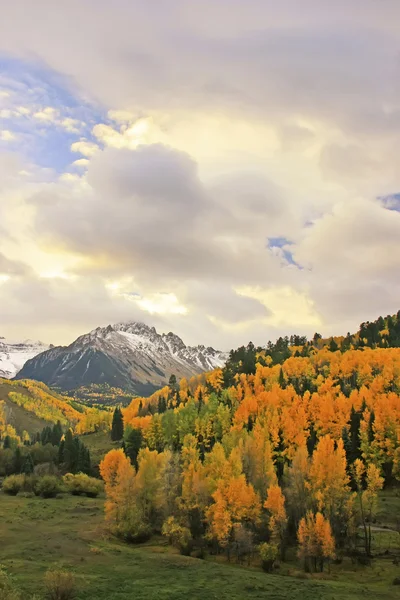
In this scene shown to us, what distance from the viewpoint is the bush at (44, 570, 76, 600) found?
46.2 meters

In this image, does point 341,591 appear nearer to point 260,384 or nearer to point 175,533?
point 175,533

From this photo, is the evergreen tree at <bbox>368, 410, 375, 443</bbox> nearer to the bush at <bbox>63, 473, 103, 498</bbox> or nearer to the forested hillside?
the forested hillside

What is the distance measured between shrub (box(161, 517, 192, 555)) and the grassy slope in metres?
1.99

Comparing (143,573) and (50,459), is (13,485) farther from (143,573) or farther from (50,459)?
(143,573)

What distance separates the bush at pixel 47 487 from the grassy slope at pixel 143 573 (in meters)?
34.5

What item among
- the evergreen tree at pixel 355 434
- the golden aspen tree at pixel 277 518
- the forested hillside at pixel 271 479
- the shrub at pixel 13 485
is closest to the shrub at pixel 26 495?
the shrub at pixel 13 485

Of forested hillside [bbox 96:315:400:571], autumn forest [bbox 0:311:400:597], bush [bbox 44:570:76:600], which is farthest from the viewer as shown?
forested hillside [bbox 96:315:400:571]

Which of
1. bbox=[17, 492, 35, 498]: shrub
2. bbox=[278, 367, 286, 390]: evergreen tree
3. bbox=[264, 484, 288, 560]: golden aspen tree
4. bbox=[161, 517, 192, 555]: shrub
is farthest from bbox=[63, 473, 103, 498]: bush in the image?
bbox=[278, 367, 286, 390]: evergreen tree

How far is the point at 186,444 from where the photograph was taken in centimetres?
12281

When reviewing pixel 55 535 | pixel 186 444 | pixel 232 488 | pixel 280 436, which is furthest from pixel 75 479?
pixel 232 488

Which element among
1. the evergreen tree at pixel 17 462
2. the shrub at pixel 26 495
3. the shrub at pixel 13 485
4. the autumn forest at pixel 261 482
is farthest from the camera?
the evergreen tree at pixel 17 462

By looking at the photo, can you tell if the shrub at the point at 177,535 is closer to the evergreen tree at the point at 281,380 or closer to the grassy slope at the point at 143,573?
the grassy slope at the point at 143,573

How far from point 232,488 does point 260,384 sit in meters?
88.2

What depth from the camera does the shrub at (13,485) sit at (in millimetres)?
123481
